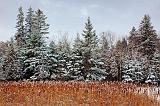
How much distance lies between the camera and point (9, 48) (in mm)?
38938

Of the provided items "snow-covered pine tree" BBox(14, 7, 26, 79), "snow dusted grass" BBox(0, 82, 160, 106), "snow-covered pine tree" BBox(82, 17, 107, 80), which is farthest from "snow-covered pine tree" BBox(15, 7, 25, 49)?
"snow dusted grass" BBox(0, 82, 160, 106)

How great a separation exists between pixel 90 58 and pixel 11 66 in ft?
29.6

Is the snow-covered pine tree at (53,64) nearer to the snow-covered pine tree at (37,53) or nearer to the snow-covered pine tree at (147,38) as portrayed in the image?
the snow-covered pine tree at (37,53)

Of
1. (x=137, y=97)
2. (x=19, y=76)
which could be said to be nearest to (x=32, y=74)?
(x=19, y=76)

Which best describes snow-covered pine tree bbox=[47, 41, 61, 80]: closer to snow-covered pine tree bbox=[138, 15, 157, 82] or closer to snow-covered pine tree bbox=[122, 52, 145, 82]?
snow-covered pine tree bbox=[122, 52, 145, 82]

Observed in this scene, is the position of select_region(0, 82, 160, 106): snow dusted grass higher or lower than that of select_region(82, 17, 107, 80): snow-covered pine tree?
lower

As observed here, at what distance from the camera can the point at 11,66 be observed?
123ft

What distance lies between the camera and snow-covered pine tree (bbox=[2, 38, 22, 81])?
122ft

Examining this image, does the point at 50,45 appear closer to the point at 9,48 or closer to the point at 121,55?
the point at 9,48

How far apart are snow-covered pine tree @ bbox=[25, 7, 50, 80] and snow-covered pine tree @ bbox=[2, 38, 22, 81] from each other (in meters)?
1.06

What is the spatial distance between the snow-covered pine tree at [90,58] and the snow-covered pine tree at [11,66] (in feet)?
24.3

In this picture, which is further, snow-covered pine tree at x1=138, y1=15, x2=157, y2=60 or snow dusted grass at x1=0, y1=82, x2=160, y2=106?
snow-covered pine tree at x1=138, y1=15, x2=157, y2=60

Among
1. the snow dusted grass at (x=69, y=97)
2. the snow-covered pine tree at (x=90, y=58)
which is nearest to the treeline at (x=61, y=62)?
the snow-covered pine tree at (x=90, y=58)

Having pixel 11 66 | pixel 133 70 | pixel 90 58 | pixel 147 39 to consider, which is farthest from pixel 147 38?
pixel 11 66
